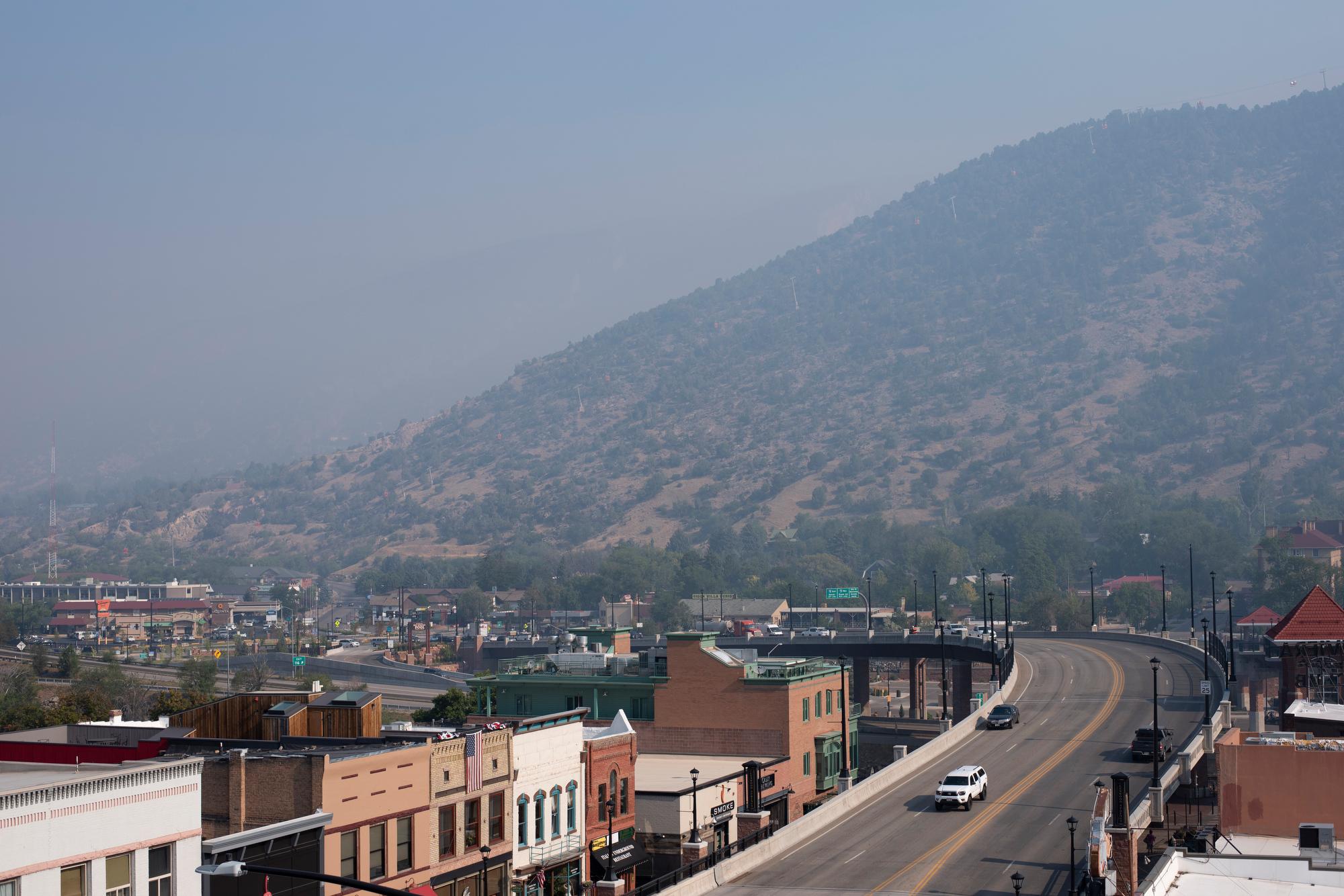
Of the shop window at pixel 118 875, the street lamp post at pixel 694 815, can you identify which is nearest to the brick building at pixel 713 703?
the street lamp post at pixel 694 815

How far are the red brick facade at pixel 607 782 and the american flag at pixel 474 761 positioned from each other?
10.0 m

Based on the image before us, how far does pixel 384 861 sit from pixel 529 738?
11.3 meters

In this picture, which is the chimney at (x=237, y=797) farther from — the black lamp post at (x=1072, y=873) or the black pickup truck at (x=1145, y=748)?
the black pickup truck at (x=1145, y=748)

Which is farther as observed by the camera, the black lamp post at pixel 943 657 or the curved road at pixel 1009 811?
the black lamp post at pixel 943 657

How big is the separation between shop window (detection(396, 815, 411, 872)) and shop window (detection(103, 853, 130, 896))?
49.7 feet

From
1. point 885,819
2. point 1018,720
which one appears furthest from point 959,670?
point 885,819

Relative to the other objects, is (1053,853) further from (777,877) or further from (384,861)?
(384,861)

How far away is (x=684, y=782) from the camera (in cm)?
7731

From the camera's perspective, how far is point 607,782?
6594cm

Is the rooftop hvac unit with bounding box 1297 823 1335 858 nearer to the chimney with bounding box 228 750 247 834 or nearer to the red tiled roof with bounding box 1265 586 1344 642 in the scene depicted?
the chimney with bounding box 228 750 247 834

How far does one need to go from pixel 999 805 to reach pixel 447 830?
2739 centimetres

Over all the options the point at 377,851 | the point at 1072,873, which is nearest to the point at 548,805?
the point at 377,851

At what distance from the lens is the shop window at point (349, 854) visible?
45719 millimetres

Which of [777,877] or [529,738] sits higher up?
[529,738]
